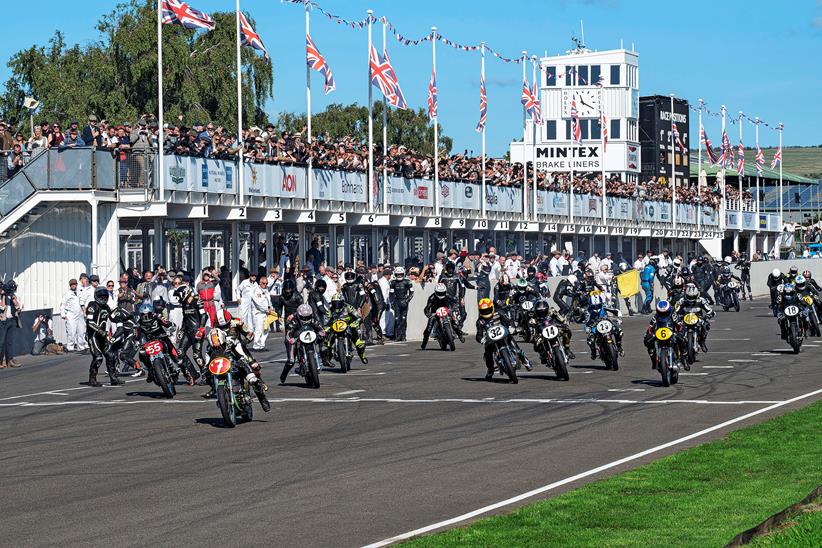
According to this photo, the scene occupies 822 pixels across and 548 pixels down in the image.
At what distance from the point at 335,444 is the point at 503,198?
125 ft

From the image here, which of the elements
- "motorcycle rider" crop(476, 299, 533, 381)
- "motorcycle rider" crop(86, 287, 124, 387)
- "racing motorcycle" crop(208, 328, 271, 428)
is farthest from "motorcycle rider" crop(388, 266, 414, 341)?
"racing motorcycle" crop(208, 328, 271, 428)

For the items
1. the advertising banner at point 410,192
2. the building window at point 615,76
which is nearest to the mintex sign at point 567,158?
the building window at point 615,76

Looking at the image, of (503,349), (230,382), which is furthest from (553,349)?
(230,382)

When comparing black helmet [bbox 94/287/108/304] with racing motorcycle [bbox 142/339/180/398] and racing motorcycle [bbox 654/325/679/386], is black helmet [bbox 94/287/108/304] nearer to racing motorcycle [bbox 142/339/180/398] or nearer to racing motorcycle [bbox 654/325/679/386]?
racing motorcycle [bbox 142/339/180/398]

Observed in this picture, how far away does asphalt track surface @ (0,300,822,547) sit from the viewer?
11719 millimetres

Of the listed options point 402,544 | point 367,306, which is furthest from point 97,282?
point 402,544

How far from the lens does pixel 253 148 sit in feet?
128

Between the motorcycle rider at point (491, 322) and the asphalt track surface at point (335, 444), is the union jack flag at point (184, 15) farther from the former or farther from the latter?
the motorcycle rider at point (491, 322)

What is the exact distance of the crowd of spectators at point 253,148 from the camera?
111ft

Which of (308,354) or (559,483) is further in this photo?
(308,354)

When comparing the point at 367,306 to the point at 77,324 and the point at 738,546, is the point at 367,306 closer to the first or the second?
the point at 77,324

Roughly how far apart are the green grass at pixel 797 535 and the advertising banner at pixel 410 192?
35.8 m

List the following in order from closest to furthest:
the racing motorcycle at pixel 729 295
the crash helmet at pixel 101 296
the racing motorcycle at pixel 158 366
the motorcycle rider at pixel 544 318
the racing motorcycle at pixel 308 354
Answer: the racing motorcycle at pixel 158 366
the racing motorcycle at pixel 308 354
the motorcycle rider at pixel 544 318
the crash helmet at pixel 101 296
the racing motorcycle at pixel 729 295

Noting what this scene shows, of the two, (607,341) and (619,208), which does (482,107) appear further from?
(607,341)
